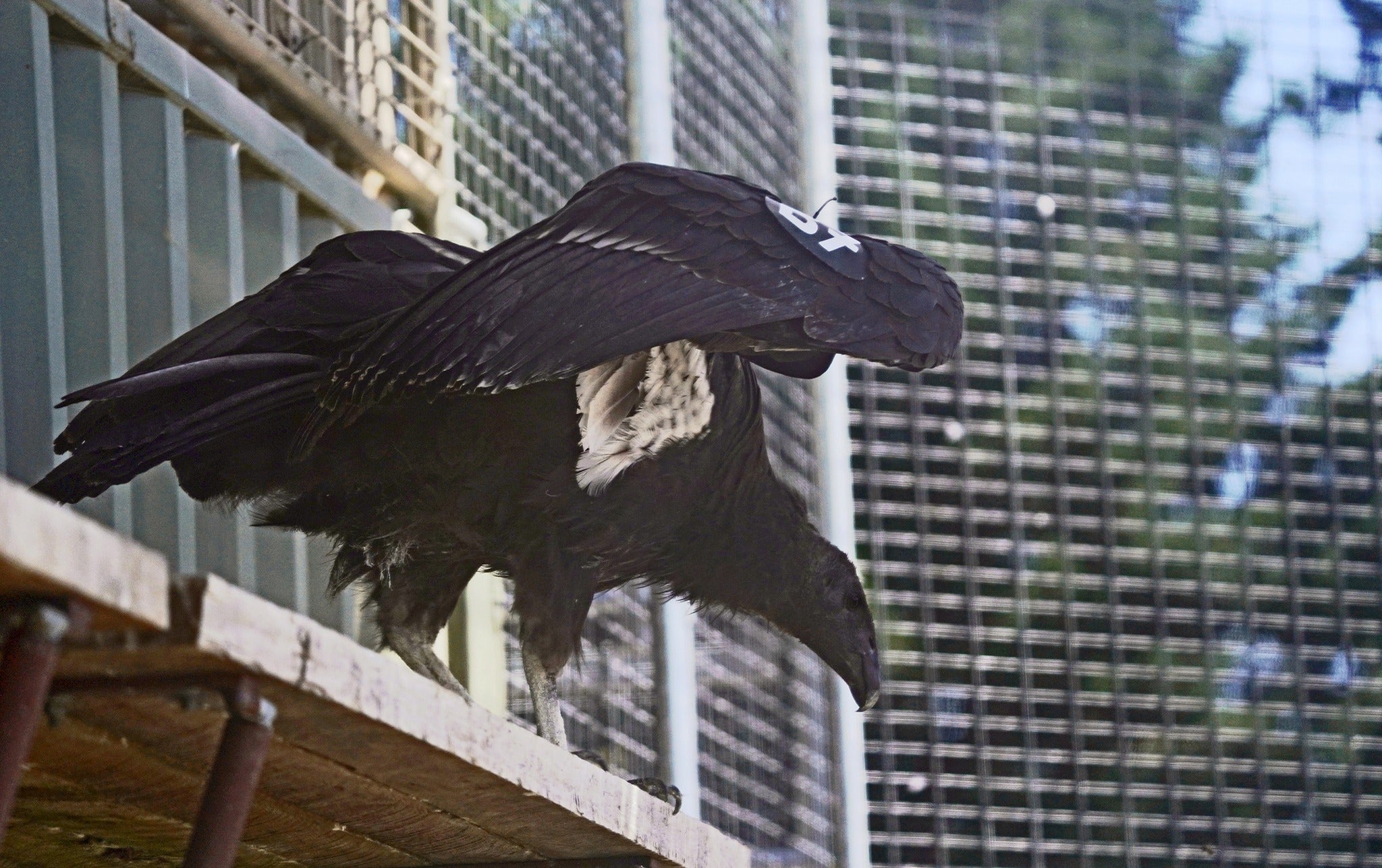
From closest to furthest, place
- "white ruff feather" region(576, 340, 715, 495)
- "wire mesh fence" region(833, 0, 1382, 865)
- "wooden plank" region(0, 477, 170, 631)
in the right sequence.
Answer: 1. "wooden plank" region(0, 477, 170, 631)
2. "white ruff feather" region(576, 340, 715, 495)
3. "wire mesh fence" region(833, 0, 1382, 865)

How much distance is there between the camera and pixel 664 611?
4.62m

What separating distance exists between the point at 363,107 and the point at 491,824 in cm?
212

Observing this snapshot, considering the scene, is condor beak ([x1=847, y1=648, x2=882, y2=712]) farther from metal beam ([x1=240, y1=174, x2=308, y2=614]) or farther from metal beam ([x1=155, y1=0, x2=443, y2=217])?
metal beam ([x1=155, y1=0, x2=443, y2=217])

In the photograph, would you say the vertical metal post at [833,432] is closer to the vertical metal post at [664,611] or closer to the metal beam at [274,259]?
the vertical metal post at [664,611]

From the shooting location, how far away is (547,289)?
8.27 ft

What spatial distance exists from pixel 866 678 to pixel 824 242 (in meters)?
1.04

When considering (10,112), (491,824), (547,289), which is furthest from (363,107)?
(491,824)

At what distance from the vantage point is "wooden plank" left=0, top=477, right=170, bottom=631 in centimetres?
124

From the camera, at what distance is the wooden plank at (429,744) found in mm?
1525

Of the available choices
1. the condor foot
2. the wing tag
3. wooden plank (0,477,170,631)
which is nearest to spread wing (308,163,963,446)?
the wing tag

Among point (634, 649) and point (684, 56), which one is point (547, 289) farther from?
point (684, 56)

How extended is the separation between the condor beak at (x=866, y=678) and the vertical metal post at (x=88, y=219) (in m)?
1.24

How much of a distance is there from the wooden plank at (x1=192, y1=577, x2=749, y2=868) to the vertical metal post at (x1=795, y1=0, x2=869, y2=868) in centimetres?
298

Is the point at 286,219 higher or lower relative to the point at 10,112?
higher
